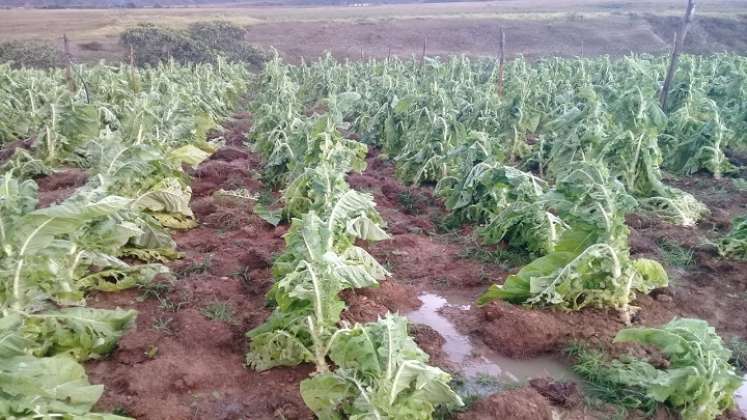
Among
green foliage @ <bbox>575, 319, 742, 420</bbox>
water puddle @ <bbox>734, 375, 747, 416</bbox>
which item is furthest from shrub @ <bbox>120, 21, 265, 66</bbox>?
water puddle @ <bbox>734, 375, 747, 416</bbox>

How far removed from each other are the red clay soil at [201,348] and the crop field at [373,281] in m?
0.02

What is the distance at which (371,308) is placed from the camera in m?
5.66

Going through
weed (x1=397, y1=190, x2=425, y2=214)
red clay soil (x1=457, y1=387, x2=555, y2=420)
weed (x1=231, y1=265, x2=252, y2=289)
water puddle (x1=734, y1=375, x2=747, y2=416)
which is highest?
red clay soil (x1=457, y1=387, x2=555, y2=420)

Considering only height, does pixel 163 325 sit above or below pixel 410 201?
above

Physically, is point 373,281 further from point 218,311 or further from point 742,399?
point 742,399

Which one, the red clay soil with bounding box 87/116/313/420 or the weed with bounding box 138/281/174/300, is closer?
the red clay soil with bounding box 87/116/313/420

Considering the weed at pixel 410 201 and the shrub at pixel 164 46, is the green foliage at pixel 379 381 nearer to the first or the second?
the weed at pixel 410 201

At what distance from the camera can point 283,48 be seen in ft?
138

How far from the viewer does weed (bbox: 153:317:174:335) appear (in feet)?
17.1

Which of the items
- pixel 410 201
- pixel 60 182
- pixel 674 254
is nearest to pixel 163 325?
pixel 410 201

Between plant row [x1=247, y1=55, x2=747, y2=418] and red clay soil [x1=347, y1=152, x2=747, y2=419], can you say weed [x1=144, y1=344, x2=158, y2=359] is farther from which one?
plant row [x1=247, y1=55, x2=747, y2=418]

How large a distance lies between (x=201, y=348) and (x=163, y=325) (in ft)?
1.78

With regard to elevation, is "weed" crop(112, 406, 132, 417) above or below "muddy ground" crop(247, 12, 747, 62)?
above

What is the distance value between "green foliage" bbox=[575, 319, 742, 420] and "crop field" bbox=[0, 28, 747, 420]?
16 mm
